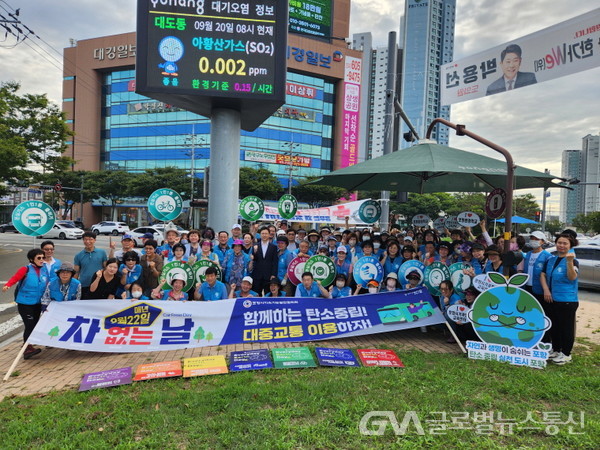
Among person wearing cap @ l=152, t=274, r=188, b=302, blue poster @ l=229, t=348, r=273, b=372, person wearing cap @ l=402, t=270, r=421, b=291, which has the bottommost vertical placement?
blue poster @ l=229, t=348, r=273, b=372

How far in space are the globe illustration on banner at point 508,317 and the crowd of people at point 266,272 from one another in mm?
432

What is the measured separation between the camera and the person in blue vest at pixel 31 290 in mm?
4992

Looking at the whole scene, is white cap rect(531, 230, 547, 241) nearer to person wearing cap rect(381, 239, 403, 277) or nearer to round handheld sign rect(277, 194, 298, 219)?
person wearing cap rect(381, 239, 403, 277)

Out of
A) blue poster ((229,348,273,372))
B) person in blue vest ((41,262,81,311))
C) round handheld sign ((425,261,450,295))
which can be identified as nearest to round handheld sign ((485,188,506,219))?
round handheld sign ((425,261,450,295))

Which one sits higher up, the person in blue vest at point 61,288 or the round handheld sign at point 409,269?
the round handheld sign at point 409,269

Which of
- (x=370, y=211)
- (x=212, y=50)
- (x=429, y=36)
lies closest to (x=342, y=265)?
(x=370, y=211)

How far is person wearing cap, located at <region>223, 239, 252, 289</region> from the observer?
6.62 m

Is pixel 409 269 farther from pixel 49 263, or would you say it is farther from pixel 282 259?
pixel 49 263

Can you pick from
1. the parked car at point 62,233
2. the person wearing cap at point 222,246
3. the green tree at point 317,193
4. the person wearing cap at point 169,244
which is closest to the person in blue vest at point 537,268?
the person wearing cap at point 222,246

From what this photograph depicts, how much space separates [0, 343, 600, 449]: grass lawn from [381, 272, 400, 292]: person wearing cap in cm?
162

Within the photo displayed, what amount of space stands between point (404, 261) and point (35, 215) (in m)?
6.88

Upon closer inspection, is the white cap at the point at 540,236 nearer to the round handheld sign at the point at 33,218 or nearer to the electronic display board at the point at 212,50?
the electronic display board at the point at 212,50

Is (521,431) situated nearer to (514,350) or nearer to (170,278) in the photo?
(514,350)

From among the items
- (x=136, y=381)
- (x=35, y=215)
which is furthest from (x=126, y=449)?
(x=35, y=215)
